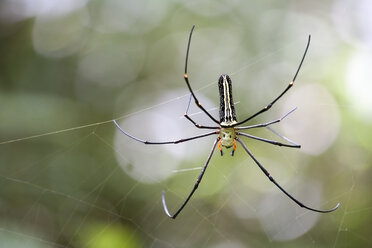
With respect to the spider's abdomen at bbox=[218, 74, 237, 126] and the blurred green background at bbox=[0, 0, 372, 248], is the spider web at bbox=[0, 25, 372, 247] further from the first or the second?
the spider's abdomen at bbox=[218, 74, 237, 126]

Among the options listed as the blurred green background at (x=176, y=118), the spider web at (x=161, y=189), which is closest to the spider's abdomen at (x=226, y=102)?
the spider web at (x=161, y=189)

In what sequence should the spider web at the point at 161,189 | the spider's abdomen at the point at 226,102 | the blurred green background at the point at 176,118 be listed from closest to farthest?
the spider's abdomen at the point at 226,102 → the spider web at the point at 161,189 → the blurred green background at the point at 176,118

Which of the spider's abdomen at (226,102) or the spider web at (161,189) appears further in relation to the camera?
the spider web at (161,189)

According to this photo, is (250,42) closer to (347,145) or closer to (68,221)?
(347,145)

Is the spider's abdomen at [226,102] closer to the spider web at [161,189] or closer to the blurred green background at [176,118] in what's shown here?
the spider web at [161,189]

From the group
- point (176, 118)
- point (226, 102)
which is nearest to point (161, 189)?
point (176, 118)
